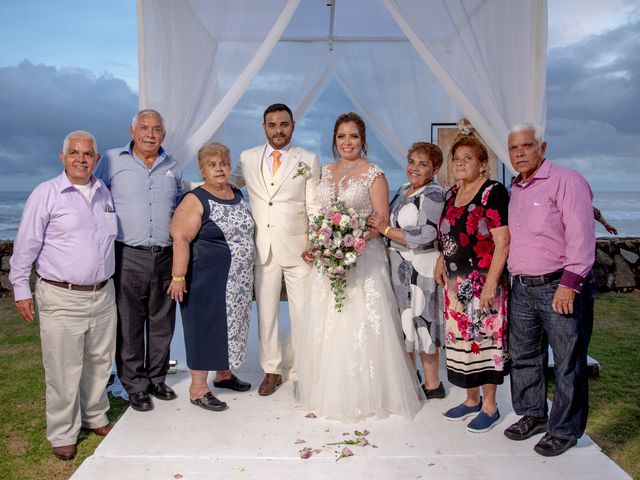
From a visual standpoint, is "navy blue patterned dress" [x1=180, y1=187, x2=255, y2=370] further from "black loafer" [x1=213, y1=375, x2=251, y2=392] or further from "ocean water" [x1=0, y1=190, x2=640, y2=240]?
"ocean water" [x1=0, y1=190, x2=640, y2=240]

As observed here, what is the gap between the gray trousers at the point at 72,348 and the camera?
339 cm

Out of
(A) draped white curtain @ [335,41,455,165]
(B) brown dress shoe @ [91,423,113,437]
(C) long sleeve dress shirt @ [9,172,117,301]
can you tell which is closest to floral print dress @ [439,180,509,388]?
(C) long sleeve dress shirt @ [9,172,117,301]

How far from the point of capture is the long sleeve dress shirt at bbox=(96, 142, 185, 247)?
3.81m

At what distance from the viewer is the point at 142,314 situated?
399 cm

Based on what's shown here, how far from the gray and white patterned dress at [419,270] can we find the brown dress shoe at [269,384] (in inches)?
39.6

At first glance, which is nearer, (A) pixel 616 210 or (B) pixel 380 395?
(B) pixel 380 395

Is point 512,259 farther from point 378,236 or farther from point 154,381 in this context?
point 154,381

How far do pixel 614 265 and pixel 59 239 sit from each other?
8.08 m

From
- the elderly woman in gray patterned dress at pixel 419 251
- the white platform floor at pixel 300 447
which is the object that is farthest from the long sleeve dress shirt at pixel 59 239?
the elderly woman in gray patterned dress at pixel 419 251

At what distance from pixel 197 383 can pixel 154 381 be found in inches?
13.6

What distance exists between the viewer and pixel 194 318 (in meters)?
3.93

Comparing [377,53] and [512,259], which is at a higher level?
[377,53]

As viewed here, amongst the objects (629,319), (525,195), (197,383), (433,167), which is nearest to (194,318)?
(197,383)

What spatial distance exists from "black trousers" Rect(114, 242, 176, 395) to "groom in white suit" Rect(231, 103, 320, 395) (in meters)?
0.63
